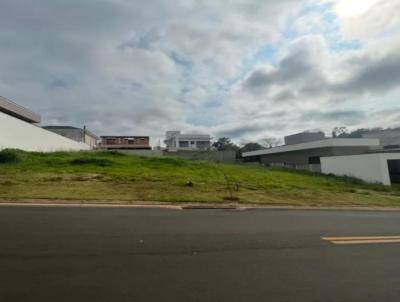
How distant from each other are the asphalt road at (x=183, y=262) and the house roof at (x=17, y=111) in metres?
27.1

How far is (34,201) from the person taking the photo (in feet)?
35.3

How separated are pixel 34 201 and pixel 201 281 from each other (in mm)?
8701

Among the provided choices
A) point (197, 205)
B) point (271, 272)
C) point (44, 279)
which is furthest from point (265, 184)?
point (44, 279)

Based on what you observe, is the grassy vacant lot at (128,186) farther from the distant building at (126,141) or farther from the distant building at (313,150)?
the distant building at (126,141)

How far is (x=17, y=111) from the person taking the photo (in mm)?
34156

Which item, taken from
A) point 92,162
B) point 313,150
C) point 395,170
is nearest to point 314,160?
point 313,150

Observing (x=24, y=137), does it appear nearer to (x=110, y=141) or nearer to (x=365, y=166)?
(x=365, y=166)

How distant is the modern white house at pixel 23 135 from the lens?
2122 cm

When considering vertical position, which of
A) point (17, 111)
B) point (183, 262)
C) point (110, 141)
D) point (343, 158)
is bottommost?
point (183, 262)

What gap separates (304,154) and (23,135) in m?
30.3

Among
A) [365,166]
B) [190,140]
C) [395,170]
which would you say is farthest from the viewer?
[190,140]

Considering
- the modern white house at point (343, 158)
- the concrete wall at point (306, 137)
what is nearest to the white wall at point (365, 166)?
the modern white house at point (343, 158)

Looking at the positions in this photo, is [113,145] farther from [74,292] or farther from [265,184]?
[74,292]

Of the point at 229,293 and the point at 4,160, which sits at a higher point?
the point at 4,160
